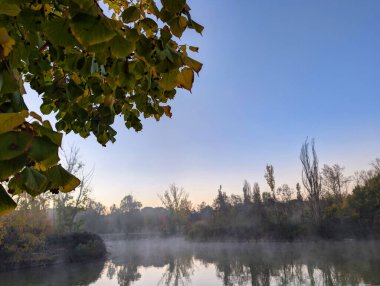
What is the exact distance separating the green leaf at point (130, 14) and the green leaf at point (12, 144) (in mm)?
482

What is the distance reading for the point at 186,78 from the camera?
112 cm

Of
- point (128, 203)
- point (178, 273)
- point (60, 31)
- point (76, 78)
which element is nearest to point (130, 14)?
point (60, 31)

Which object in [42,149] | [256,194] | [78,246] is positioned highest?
[256,194]

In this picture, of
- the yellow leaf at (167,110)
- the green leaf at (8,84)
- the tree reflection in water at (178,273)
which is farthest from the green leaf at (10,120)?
the tree reflection in water at (178,273)

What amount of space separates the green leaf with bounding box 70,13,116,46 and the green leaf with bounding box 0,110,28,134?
26 cm

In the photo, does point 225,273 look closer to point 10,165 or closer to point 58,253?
point 58,253

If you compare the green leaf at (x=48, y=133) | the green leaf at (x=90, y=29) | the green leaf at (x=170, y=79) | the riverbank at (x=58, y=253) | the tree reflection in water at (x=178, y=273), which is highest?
the green leaf at (x=170, y=79)

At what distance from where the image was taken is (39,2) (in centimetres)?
101

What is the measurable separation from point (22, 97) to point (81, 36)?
0.90 ft

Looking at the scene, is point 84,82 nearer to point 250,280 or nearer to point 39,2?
point 39,2

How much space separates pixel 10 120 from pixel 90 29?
11.8 inches

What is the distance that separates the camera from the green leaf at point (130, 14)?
3.11ft

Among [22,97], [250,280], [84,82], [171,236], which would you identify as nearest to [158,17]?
[22,97]

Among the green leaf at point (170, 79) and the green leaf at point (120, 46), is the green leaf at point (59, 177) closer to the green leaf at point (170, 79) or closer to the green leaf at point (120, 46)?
the green leaf at point (120, 46)
